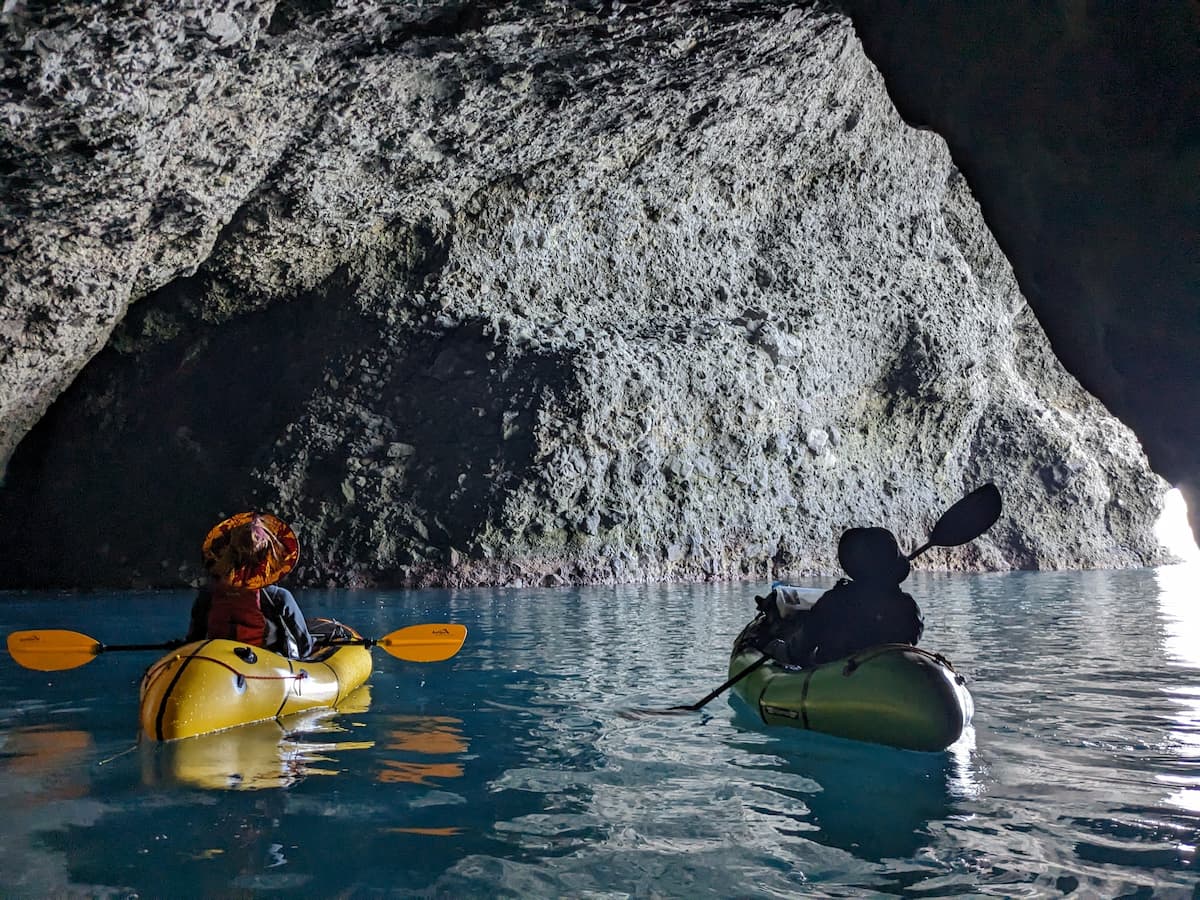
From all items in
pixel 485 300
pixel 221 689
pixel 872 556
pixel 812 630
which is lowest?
pixel 221 689

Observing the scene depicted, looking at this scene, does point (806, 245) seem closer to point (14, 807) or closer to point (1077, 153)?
point (1077, 153)

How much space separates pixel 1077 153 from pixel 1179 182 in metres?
0.61

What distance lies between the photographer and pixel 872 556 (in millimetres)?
4719

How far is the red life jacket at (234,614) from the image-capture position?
5.16 m

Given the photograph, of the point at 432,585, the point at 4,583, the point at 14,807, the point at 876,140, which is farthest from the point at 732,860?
the point at 876,140

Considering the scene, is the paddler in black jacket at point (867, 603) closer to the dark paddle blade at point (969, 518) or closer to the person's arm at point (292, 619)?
the dark paddle blade at point (969, 518)

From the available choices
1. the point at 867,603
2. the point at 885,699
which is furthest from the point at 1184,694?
the point at 885,699

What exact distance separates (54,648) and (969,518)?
5270 mm

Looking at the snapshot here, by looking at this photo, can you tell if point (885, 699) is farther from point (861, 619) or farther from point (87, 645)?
point (87, 645)

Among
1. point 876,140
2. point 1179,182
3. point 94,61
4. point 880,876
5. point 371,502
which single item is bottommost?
point 880,876

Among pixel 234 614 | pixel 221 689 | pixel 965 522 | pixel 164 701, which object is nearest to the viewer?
pixel 164 701

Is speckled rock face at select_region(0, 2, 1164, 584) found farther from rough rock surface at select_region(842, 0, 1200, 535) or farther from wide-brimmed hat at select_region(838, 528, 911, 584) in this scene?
wide-brimmed hat at select_region(838, 528, 911, 584)

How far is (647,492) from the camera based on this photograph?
16.0m

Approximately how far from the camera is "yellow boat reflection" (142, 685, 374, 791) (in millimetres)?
3854
